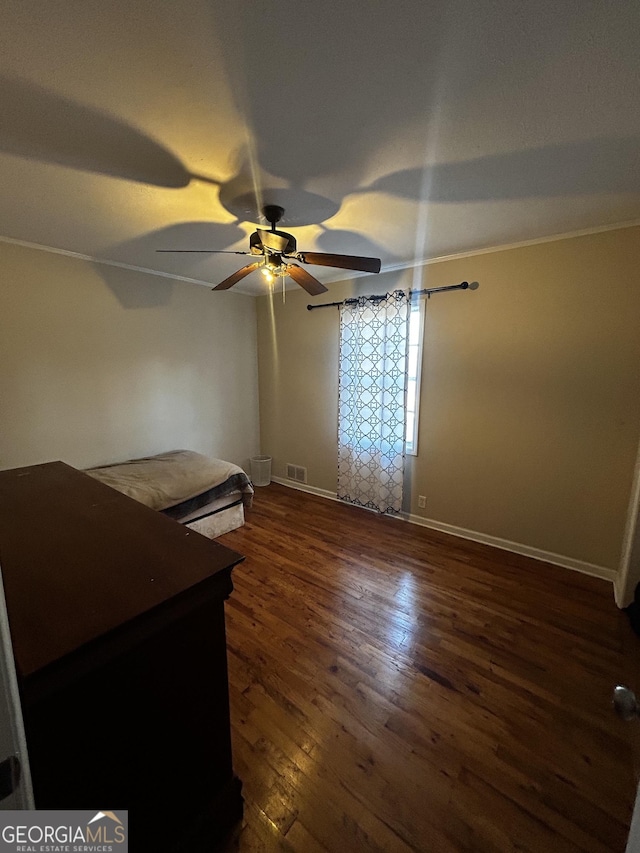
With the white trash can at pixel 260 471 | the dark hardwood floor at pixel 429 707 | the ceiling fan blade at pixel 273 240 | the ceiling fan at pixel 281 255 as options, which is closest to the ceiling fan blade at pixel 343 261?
the ceiling fan at pixel 281 255

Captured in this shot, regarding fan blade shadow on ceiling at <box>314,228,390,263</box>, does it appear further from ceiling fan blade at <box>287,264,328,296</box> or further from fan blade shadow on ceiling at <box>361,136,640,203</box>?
fan blade shadow on ceiling at <box>361,136,640,203</box>

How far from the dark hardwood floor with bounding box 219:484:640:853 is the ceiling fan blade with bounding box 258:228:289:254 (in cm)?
217

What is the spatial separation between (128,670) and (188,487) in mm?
2003

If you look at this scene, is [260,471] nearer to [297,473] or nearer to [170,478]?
[297,473]

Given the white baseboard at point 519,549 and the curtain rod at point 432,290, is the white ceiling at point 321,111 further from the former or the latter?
the white baseboard at point 519,549

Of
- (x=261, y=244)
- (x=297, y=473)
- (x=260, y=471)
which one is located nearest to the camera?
(x=261, y=244)

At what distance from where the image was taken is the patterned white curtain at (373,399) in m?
3.04

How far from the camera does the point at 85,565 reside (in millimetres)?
944

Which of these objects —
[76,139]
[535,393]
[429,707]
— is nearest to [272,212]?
[76,139]

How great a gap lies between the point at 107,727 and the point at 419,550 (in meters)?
2.42

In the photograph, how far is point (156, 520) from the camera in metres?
1.23

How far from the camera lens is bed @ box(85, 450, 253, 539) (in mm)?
2531

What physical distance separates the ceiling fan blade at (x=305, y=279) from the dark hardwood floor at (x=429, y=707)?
2.02 m

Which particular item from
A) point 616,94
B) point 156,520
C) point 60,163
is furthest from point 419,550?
point 60,163
